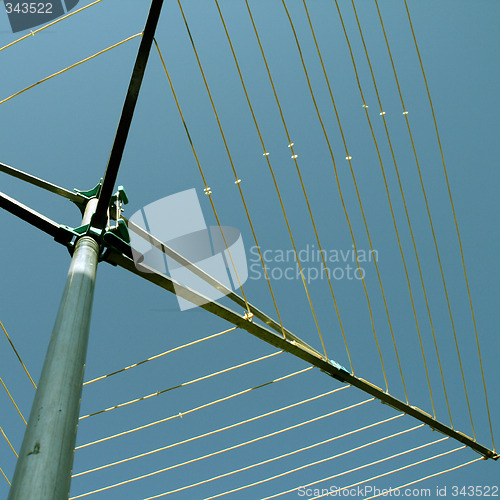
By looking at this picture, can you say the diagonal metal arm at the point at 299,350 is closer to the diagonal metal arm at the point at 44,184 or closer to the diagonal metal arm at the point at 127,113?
the diagonal metal arm at the point at 127,113

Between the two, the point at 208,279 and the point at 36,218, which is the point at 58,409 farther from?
the point at 208,279

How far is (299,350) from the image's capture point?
386 centimetres

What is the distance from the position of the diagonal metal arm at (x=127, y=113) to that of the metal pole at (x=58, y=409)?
80 centimetres

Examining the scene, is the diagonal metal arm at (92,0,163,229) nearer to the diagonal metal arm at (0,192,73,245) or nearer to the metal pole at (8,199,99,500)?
the diagonal metal arm at (0,192,73,245)

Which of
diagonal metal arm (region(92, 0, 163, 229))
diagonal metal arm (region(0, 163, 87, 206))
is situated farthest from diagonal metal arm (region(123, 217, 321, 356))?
diagonal metal arm (region(92, 0, 163, 229))

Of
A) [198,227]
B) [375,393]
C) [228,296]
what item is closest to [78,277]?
[228,296]

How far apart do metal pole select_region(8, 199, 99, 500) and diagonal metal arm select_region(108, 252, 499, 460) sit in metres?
0.75

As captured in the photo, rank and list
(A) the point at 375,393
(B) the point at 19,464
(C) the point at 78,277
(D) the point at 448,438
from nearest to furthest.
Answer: (B) the point at 19,464, (C) the point at 78,277, (A) the point at 375,393, (D) the point at 448,438

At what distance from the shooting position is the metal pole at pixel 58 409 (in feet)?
5.20

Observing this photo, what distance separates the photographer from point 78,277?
2.67 metres

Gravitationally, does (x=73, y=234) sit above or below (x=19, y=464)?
above

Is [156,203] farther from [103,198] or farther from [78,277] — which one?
[78,277]

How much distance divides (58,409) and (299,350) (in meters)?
2.28

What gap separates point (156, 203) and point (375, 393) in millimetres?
2541
